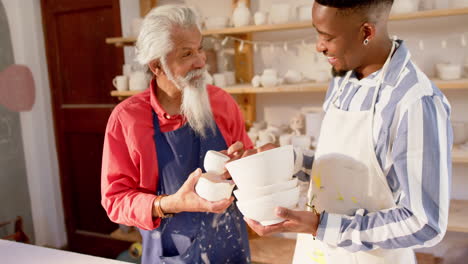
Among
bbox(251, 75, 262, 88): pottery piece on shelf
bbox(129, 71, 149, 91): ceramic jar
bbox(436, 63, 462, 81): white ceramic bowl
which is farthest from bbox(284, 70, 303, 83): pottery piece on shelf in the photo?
bbox(129, 71, 149, 91): ceramic jar

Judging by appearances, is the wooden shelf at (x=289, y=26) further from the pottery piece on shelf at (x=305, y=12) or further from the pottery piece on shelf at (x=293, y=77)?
the pottery piece on shelf at (x=293, y=77)

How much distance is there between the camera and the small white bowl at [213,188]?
3.49 feet

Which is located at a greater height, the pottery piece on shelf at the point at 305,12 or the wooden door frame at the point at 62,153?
the pottery piece on shelf at the point at 305,12

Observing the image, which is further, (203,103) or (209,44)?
(209,44)

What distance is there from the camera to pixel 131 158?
1322mm

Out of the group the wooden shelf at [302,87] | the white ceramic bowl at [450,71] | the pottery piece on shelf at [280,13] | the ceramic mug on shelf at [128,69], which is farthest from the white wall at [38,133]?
the white ceramic bowl at [450,71]

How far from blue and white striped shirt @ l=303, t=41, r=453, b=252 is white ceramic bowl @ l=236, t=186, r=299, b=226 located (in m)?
0.10

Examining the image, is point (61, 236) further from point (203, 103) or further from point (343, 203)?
point (343, 203)

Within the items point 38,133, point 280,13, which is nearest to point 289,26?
point 280,13

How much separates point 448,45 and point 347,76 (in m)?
1.38

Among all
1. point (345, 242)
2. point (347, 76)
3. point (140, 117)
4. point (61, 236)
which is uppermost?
point (347, 76)

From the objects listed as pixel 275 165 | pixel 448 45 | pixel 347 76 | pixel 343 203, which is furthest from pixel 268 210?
pixel 448 45

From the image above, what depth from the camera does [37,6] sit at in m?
3.15

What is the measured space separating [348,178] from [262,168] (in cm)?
29
